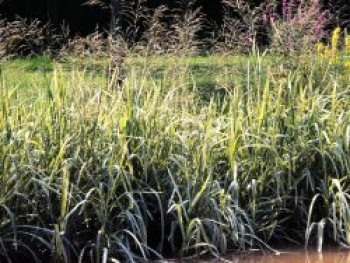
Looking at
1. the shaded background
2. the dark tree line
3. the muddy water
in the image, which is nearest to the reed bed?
the muddy water

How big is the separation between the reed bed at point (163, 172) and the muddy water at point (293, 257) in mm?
92

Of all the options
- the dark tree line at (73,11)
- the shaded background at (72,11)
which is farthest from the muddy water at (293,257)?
the shaded background at (72,11)

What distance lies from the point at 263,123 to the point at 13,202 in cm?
207

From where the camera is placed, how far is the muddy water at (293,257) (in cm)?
502

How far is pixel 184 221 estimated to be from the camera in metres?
5.10

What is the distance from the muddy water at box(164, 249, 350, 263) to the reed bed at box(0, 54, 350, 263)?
92mm

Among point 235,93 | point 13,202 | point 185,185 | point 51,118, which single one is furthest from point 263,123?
point 13,202

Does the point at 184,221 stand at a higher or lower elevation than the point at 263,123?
lower

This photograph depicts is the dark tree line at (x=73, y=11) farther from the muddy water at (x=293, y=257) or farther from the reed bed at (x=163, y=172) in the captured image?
the muddy water at (x=293, y=257)

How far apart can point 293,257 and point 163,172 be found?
43.5 inches

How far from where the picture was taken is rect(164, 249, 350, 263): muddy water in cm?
502

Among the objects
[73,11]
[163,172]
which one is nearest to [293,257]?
[163,172]

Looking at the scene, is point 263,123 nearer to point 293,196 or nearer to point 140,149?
point 293,196

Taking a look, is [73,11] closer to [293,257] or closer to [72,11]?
[72,11]
